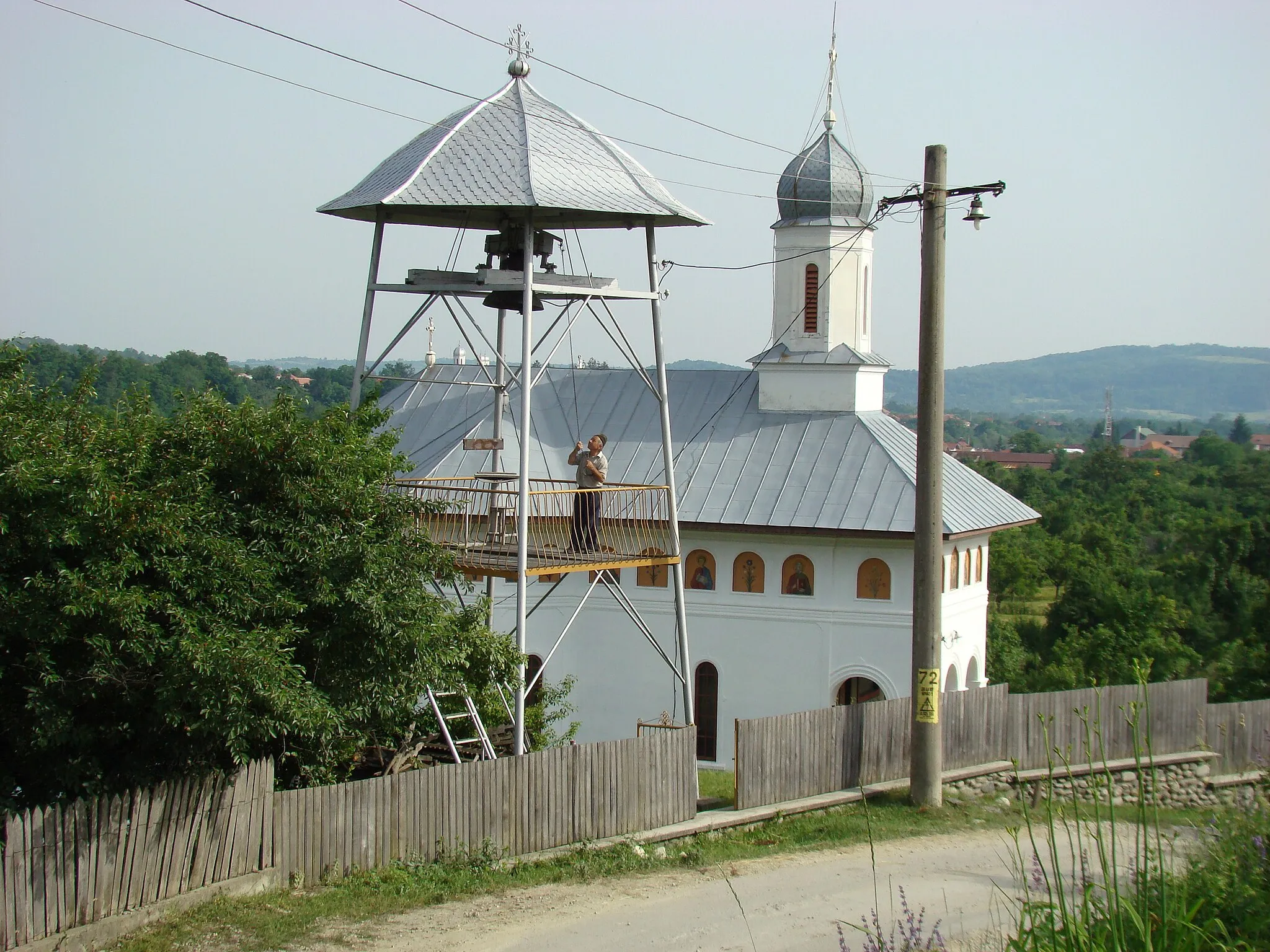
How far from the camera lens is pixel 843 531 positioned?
24.6 meters

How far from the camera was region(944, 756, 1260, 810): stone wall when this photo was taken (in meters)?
17.3

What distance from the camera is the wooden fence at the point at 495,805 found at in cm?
1223

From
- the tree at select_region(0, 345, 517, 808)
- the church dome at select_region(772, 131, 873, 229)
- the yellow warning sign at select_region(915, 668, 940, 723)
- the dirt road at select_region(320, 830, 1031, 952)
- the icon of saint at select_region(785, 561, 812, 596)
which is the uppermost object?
the church dome at select_region(772, 131, 873, 229)

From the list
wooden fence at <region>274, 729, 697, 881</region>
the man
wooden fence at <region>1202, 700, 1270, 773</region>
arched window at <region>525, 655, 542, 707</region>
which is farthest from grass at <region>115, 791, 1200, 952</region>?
arched window at <region>525, 655, 542, 707</region>

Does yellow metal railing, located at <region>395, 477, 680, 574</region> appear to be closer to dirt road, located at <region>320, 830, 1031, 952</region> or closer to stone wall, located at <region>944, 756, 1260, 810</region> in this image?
dirt road, located at <region>320, 830, 1031, 952</region>

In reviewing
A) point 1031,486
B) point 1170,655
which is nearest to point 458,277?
point 1170,655

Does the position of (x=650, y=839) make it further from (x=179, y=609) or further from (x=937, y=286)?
(x=937, y=286)

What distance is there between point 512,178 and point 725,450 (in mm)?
13533

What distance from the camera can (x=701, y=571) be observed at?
26125 mm

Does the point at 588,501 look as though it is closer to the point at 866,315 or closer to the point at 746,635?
Result: the point at 746,635

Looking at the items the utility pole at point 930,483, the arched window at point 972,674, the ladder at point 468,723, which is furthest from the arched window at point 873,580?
the ladder at point 468,723

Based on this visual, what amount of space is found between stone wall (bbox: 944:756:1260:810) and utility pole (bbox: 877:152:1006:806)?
3.79 ft

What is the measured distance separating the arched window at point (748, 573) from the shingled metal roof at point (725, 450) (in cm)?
81

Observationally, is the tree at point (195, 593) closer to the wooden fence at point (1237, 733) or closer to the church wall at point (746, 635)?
the church wall at point (746, 635)
